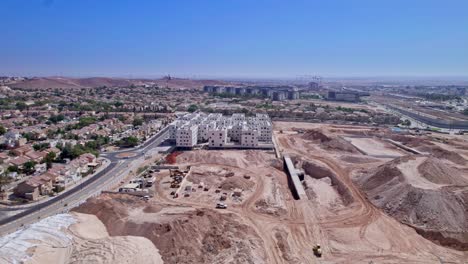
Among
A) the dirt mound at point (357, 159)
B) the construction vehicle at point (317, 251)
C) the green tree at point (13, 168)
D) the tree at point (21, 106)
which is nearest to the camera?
the construction vehicle at point (317, 251)

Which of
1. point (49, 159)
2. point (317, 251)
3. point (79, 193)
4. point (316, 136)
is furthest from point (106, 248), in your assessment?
point (316, 136)

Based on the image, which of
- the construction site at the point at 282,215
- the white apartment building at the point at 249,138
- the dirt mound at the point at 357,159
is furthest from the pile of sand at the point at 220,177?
the dirt mound at the point at 357,159

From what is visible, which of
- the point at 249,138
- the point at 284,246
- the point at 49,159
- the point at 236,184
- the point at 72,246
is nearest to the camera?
the point at 72,246

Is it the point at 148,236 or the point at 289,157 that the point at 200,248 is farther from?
the point at 289,157

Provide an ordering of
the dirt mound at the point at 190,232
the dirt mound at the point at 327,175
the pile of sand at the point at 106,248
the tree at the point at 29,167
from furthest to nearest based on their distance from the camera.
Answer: the tree at the point at 29,167, the dirt mound at the point at 327,175, the dirt mound at the point at 190,232, the pile of sand at the point at 106,248

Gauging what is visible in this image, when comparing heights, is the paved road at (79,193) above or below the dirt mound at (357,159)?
below

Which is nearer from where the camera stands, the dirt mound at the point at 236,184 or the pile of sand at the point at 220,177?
the dirt mound at the point at 236,184

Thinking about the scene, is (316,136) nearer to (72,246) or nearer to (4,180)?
(72,246)

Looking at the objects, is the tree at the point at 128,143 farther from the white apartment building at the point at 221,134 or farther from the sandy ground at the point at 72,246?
the sandy ground at the point at 72,246
